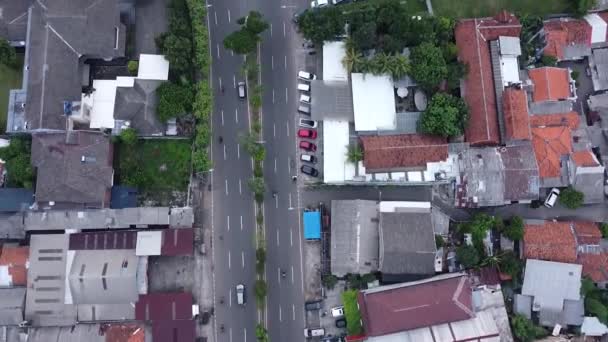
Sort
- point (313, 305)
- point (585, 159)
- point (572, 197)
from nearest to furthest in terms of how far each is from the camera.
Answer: point (313, 305) < point (572, 197) < point (585, 159)

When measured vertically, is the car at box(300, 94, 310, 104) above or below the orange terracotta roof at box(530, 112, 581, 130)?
above


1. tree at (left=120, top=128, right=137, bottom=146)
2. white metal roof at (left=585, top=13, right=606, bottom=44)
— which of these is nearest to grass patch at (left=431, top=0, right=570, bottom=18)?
white metal roof at (left=585, top=13, right=606, bottom=44)

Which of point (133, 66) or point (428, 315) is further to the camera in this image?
point (133, 66)

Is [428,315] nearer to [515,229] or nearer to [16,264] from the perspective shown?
[515,229]

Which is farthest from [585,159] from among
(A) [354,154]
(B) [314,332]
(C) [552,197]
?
(B) [314,332]

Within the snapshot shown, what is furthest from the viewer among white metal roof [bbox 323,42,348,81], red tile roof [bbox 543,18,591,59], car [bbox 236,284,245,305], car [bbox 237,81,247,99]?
car [bbox 237,81,247,99]

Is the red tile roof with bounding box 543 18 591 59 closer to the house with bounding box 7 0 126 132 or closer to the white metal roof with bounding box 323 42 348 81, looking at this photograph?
the white metal roof with bounding box 323 42 348 81

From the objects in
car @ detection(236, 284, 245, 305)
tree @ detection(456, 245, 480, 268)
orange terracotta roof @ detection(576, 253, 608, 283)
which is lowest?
car @ detection(236, 284, 245, 305)

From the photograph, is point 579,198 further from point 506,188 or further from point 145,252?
point 145,252
